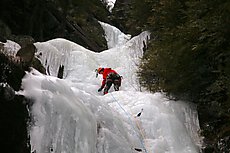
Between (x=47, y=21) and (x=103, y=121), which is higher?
(x=47, y=21)

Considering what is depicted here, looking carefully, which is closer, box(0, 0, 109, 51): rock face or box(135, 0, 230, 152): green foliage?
box(135, 0, 230, 152): green foliage

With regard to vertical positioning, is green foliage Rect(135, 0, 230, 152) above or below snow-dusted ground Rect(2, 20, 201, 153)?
above

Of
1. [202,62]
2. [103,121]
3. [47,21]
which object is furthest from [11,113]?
[47,21]

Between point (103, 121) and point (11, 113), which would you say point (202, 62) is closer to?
point (103, 121)

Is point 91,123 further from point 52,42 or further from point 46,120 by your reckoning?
point 52,42

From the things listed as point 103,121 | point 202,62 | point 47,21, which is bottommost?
point 103,121

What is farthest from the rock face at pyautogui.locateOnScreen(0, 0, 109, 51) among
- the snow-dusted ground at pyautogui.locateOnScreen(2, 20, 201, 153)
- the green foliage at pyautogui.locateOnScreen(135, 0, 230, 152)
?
the green foliage at pyautogui.locateOnScreen(135, 0, 230, 152)

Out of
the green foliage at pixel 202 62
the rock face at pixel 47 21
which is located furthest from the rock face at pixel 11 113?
the rock face at pixel 47 21

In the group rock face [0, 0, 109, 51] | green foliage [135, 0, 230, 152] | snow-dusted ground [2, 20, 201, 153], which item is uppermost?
rock face [0, 0, 109, 51]

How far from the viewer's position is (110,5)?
2962cm

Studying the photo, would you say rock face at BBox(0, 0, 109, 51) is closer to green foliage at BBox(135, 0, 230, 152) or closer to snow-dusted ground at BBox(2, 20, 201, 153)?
snow-dusted ground at BBox(2, 20, 201, 153)

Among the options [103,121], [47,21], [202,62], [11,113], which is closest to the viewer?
[11,113]

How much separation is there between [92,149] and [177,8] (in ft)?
15.3

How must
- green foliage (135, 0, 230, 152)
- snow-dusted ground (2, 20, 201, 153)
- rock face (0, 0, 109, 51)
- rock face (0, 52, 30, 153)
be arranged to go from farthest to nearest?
rock face (0, 0, 109, 51) < green foliage (135, 0, 230, 152) < snow-dusted ground (2, 20, 201, 153) < rock face (0, 52, 30, 153)
